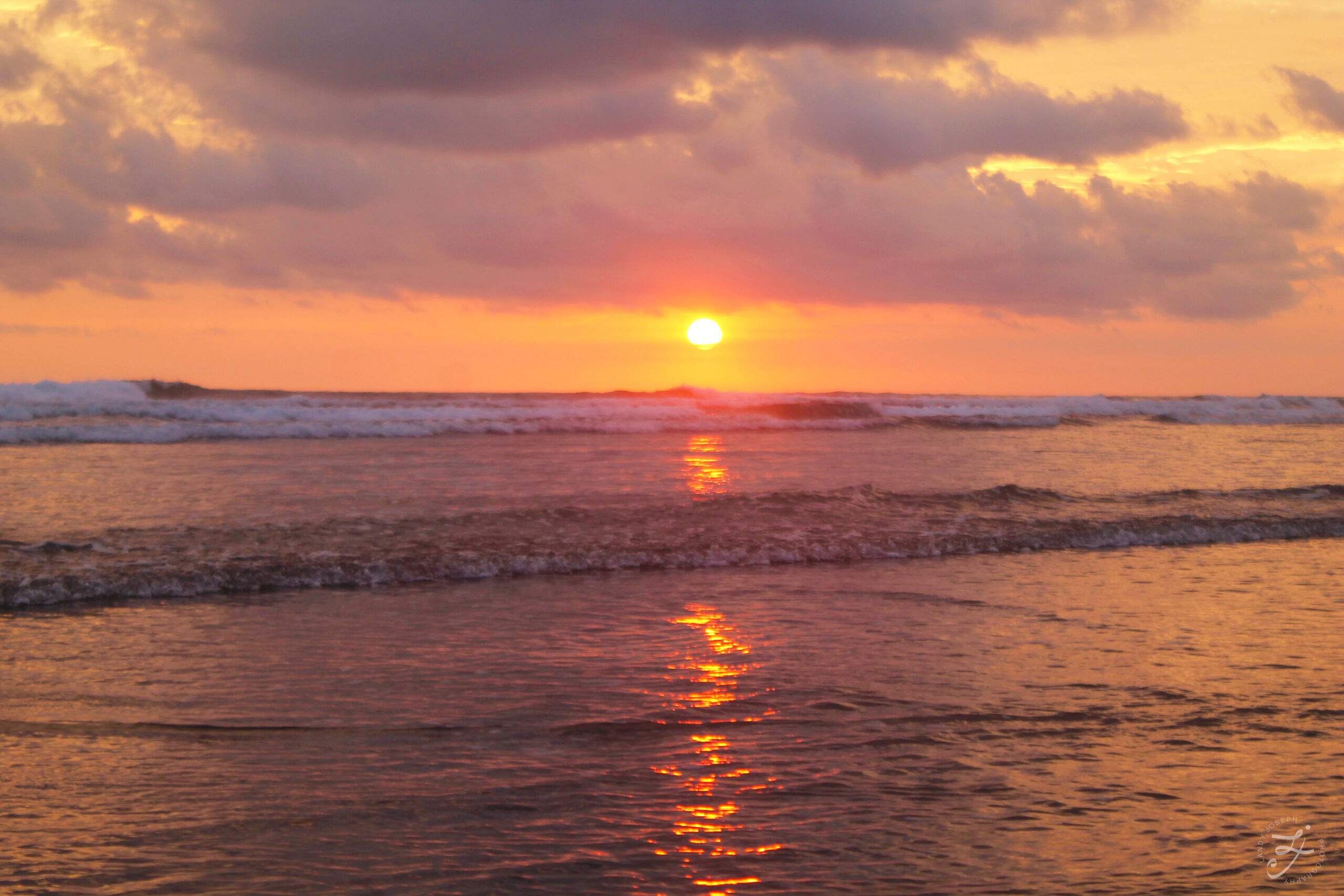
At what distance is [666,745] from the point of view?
4773mm

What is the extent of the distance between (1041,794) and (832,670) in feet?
6.24

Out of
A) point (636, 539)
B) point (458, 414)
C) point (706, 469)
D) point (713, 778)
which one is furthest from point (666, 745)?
point (458, 414)

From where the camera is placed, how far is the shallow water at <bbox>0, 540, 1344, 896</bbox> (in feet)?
11.8

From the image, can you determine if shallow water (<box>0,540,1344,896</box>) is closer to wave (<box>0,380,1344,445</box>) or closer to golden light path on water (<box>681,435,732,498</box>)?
golden light path on water (<box>681,435,732,498</box>)

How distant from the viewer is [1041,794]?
419 centimetres

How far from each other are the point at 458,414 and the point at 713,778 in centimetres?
3019

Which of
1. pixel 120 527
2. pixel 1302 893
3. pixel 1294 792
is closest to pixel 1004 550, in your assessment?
pixel 1294 792

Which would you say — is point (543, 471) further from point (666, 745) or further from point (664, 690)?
point (666, 745)

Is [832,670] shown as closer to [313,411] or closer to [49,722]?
[49,722]

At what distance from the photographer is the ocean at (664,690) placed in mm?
3688

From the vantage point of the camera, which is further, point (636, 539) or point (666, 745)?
point (636, 539)

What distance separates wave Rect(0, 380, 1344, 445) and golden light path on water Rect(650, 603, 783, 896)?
2183 centimetres

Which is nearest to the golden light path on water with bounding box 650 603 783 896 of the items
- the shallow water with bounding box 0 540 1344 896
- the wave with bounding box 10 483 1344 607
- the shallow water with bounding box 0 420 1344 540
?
the shallow water with bounding box 0 540 1344 896

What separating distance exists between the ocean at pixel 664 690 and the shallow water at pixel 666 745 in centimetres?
2
